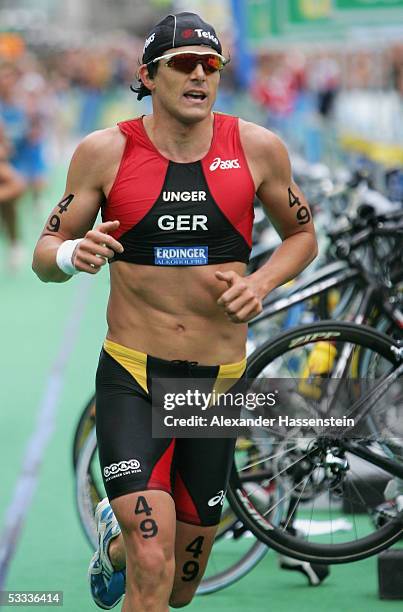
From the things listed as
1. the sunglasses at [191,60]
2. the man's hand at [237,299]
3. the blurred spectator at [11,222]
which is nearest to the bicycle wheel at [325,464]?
the man's hand at [237,299]

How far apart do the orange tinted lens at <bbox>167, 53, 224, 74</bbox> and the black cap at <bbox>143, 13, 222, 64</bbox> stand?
0.05m

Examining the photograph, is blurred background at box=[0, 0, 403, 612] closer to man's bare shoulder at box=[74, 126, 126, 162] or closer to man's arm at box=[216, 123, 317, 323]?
man's arm at box=[216, 123, 317, 323]

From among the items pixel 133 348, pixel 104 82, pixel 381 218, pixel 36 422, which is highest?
pixel 104 82

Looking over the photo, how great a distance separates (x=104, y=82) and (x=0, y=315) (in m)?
37.7

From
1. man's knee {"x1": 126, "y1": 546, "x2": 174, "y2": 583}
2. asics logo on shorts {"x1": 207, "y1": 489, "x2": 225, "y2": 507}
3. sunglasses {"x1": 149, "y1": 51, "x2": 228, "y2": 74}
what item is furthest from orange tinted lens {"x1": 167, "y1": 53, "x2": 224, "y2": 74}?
man's knee {"x1": 126, "y1": 546, "x2": 174, "y2": 583}

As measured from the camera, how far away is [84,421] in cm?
669

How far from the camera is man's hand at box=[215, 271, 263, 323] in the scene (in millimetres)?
4859

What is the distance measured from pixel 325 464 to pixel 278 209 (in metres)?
1.12

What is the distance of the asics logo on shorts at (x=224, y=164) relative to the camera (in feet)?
17.0

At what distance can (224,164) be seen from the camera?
5.20 metres

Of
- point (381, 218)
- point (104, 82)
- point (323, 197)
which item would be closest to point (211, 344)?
point (381, 218)

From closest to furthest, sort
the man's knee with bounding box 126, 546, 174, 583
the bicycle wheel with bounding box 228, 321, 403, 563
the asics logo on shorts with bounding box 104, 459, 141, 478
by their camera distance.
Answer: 1. the man's knee with bounding box 126, 546, 174, 583
2. the asics logo on shorts with bounding box 104, 459, 141, 478
3. the bicycle wheel with bounding box 228, 321, 403, 563

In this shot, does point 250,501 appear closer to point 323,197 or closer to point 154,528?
point 154,528

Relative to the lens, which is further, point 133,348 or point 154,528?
point 133,348
